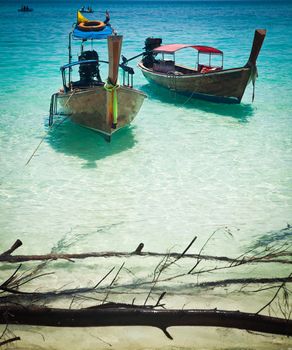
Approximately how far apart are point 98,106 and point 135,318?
6367 millimetres

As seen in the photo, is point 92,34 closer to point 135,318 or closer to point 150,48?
point 150,48

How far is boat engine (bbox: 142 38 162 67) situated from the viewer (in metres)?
14.8

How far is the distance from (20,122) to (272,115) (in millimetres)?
8561

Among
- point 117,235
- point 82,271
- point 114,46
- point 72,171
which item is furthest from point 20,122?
point 82,271

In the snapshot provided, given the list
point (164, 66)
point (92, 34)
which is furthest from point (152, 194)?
point (164, 66)

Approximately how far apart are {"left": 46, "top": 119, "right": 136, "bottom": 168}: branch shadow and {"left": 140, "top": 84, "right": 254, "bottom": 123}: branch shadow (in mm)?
3449

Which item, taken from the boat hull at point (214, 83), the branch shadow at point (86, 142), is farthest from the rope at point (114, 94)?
the boat hull at point (214, 83)

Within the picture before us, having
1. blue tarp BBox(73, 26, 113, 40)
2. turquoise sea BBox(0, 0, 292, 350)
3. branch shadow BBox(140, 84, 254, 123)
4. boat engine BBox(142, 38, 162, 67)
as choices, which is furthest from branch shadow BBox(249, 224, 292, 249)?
boat engine BBox(142, 38, 162, 67)

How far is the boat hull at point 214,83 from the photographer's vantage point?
37.8ft

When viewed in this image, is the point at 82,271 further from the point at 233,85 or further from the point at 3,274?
the point at 233,85

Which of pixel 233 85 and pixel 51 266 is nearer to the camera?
pixel 51 266

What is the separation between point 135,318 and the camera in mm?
2926

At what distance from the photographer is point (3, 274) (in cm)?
424

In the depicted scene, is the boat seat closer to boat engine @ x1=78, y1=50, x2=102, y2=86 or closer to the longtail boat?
the longtail boat
